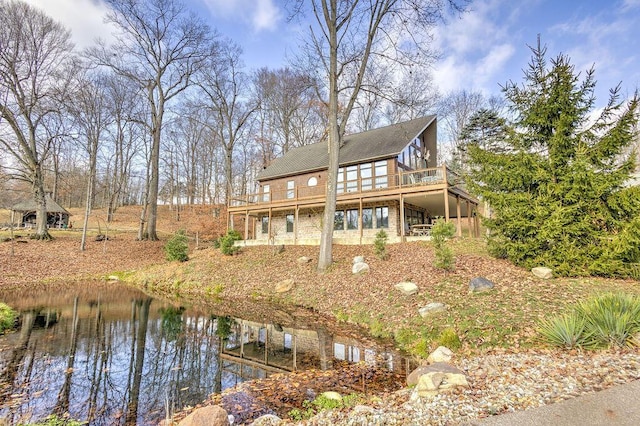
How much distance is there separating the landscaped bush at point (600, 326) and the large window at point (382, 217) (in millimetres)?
13398

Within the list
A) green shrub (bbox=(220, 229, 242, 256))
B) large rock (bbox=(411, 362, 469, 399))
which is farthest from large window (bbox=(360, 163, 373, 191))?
large rock (bbox=(411, 362, 469, 399))

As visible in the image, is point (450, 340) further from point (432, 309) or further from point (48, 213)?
point (48, 213)

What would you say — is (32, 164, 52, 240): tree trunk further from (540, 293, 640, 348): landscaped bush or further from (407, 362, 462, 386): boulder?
(540, 293, 640, 348): landscaped bush

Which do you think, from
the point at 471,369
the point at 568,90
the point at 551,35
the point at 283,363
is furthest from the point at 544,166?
the point at 283,363

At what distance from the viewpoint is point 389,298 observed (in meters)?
9.80

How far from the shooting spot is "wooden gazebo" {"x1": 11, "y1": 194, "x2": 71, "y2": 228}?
2910 centimetres

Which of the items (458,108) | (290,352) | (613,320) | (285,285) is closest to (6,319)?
(290,352)

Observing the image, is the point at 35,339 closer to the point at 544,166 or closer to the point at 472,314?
the point at 472,314

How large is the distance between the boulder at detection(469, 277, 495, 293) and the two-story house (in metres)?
7.20

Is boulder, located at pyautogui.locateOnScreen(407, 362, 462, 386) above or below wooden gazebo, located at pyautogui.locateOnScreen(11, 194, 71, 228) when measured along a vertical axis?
below

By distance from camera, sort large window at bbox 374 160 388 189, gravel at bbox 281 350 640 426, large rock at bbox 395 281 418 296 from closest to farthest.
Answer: gravel at bbox 281 350 640 426 < large rock at bbox 395 281 418 296 < large window at bbox 374 160 388 189

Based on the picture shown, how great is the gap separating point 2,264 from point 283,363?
1963 centimetres

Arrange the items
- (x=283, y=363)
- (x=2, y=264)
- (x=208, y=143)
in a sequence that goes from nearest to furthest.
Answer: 1. (x=283, y=363)
2. (x=2, y=264)
3. (x=208, y=143)

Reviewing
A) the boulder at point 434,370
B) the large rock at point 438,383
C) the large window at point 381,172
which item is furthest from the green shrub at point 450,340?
the large window at point 381,172
